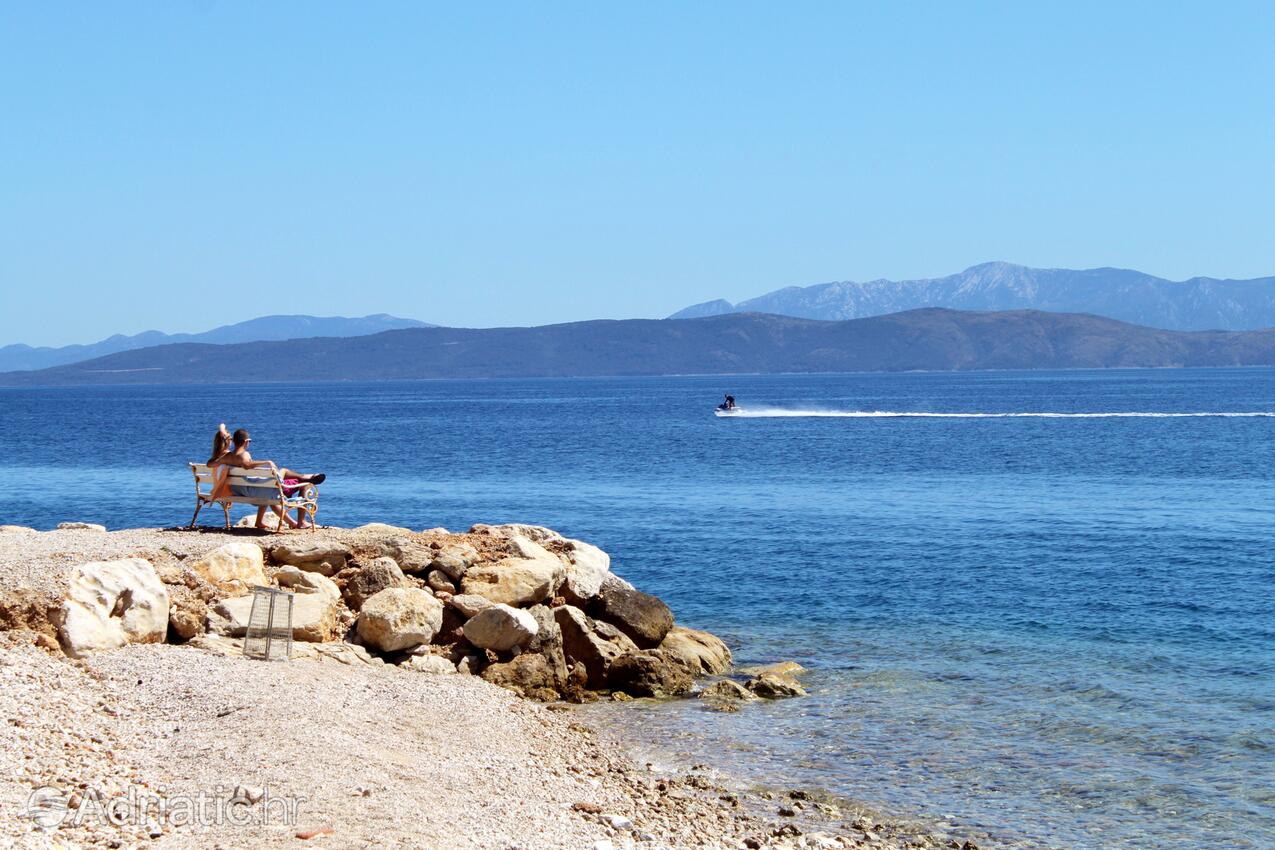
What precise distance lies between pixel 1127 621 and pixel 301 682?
12.9 metres

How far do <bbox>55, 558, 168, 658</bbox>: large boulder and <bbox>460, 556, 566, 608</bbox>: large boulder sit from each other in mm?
4041

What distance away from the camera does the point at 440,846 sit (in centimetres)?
834

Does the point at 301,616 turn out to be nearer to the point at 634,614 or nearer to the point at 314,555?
the point at 314,555

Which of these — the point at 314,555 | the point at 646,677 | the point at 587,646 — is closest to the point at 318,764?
the point at 314,555

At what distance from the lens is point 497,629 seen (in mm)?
15148

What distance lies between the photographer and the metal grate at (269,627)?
12.8 meters

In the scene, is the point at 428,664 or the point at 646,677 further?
the point at 646,677

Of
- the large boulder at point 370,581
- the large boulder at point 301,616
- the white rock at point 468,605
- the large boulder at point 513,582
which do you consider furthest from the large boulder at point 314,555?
the large boulder at point 513,582

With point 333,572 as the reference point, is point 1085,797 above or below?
below

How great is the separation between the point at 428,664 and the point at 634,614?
3440 mm

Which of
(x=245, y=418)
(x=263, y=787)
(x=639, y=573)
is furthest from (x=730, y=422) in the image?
(x=263, y=787)

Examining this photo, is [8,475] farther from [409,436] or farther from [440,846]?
[440,846]

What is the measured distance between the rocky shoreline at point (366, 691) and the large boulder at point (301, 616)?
29 mm

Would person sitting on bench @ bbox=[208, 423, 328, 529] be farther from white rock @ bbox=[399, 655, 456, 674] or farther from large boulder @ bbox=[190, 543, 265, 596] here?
white rock @ bbox=[399, 655, 456, 674]
